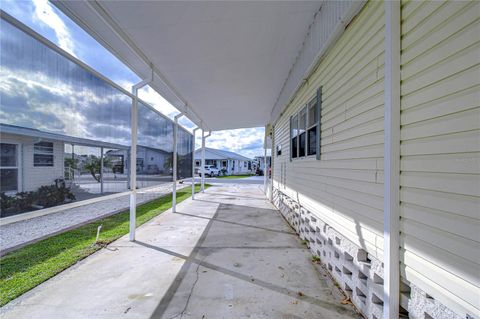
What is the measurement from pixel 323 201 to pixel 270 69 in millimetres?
3129

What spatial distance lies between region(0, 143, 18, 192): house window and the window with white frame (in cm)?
384

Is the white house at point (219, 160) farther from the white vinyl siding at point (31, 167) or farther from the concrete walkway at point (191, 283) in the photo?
the white vinyl siding at point (31, 167)

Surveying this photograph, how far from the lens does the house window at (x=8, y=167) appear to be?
2.12 metres

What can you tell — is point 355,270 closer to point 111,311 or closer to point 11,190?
point 111,311

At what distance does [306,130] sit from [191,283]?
3.47 metres

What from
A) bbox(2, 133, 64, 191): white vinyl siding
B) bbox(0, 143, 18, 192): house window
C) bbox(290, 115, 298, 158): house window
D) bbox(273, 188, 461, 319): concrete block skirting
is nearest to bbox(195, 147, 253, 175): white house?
bbox(290, 115, 298, 158): house window

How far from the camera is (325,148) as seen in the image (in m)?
3.64

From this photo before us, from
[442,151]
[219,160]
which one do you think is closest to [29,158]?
[442,151]

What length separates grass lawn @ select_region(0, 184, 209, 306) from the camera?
292cm

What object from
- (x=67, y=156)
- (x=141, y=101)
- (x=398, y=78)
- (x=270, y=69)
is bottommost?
(x=67, y=156)

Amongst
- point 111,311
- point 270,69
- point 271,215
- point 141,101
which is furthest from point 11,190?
point 271,215

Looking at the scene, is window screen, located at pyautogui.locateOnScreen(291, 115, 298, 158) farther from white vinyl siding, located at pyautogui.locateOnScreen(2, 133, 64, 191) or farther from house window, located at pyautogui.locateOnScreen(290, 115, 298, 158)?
white vinyl siding, located at pyautogui.locateOnScreen(2, 133, 64, 191)

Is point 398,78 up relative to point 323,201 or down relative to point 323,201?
up

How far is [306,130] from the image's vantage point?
4.81 m
